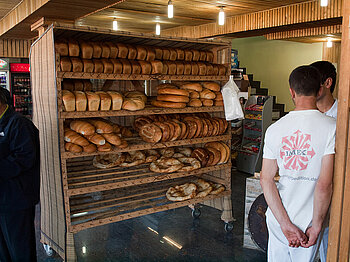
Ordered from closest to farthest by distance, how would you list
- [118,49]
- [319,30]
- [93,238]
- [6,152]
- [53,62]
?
[6,152], [53,62], [118,49], [93,238], [319,30]

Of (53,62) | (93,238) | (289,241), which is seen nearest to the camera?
(289,241)

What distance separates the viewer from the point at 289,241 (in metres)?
1.85

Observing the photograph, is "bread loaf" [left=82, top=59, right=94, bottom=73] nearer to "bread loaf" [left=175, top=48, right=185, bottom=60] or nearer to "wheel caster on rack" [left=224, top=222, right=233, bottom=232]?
"bread loaf" [left=175, top=48, right=185, bottom=60]

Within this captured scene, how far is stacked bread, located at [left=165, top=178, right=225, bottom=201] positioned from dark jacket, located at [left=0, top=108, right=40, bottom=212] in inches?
63.3

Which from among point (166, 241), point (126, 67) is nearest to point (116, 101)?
point (126, 67)

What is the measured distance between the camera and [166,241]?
3.53 meters

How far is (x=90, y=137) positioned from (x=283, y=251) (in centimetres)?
191

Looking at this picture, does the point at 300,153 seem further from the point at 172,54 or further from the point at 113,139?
the point at 172,54

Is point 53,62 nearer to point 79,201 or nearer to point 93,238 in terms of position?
point 79,201

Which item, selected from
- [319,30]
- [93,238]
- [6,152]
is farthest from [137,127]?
[319,30]

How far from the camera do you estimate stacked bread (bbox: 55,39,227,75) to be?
3.00 meters

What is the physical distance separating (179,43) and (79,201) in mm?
1953

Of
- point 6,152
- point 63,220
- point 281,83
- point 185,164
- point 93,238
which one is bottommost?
point 93,238

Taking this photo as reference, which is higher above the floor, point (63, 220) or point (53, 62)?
point (53, 62)
